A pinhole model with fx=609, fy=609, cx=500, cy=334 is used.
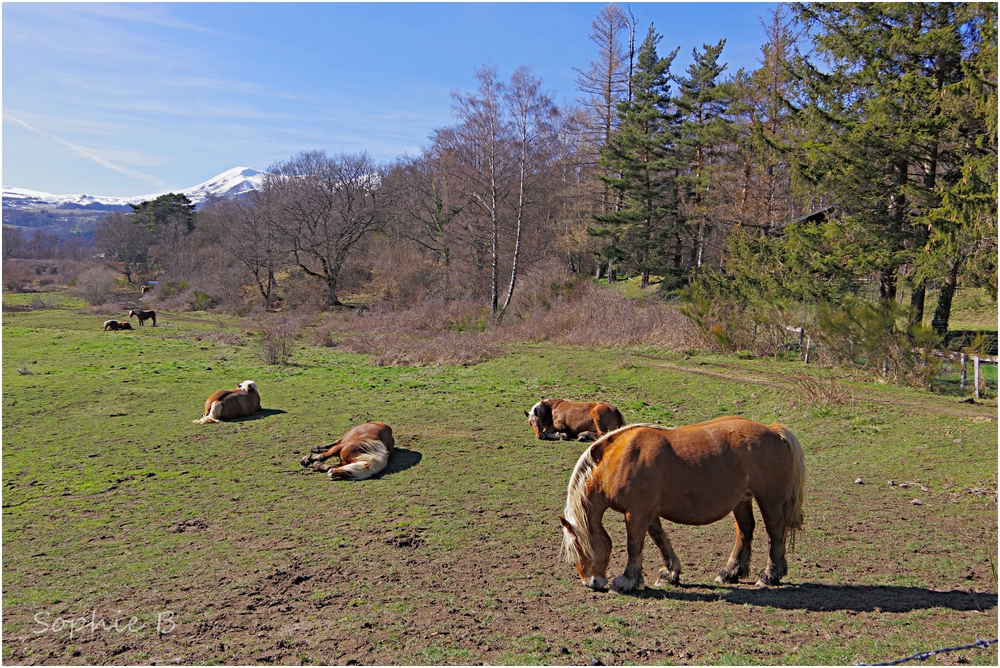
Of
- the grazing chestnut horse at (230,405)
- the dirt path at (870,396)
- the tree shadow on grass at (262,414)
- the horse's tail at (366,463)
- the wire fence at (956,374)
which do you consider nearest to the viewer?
the horse's tail at (366,463)

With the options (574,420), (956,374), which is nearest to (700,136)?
(956,374)

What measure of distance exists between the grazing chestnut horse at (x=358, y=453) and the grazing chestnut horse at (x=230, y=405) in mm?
3268

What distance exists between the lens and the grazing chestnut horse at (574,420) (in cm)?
1142

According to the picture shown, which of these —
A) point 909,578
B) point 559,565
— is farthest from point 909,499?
point 559,565

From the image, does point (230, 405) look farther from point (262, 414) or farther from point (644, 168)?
point (644, 168)

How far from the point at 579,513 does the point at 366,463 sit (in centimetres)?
477

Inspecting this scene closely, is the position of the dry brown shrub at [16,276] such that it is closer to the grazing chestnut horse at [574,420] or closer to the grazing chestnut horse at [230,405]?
the grazing chestnut horse at [230,405]

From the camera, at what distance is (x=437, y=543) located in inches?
257

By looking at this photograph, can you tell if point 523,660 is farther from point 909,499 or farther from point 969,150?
point 969,150

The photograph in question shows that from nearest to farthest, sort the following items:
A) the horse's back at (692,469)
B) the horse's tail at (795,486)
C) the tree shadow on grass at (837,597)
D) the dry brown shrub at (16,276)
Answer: the tree shadow on grass at (837,597) < the horse's back at (692,469) < the horse's tail at (795,486) < the dry brown shrub at (16,276)

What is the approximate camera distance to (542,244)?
40.3m

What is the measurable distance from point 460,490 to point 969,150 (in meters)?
17.3

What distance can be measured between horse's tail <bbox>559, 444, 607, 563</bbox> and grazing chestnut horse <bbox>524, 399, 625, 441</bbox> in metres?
5.86


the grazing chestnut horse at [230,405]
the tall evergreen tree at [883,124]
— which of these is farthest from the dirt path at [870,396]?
the grazing chestnut horse at [230,405]
